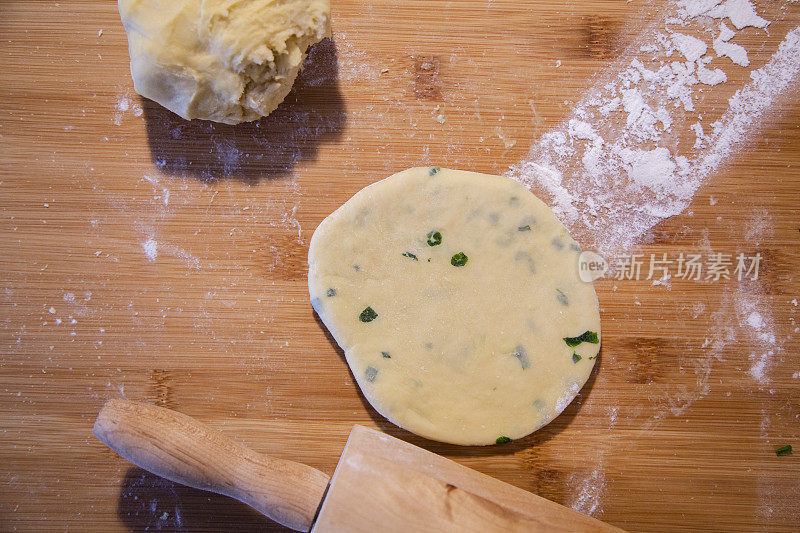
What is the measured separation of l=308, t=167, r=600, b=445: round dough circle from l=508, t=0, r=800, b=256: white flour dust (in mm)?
160

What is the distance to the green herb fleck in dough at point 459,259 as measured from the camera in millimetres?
1547

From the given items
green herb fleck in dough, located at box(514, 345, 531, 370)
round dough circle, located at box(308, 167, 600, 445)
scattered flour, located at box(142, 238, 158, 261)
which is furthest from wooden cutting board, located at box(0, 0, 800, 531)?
green herb fleck in dough, located at box(514, 345, 531, 370)

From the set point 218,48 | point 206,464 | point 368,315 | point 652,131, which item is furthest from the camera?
point 652,131

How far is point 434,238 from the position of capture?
61.1 inches

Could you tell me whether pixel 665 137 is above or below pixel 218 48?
below

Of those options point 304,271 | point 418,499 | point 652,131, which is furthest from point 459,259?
point 652,131

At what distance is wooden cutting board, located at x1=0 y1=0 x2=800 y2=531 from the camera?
1569 millimetres

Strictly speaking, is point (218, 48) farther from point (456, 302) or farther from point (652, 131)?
point (652, 131)

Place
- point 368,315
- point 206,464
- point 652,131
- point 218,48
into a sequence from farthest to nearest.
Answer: point 652,131 → point 368,315 → point 218,48 → point 206,464

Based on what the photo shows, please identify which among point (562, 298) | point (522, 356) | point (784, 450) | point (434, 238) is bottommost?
point (784, 450)

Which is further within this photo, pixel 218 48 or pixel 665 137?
pixel 665 137

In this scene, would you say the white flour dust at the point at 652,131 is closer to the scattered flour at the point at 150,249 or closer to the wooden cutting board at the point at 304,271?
the wooden cutting board at the point at 304,271

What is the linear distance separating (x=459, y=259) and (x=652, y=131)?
76cm

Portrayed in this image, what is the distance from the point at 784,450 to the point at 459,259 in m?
1.14
